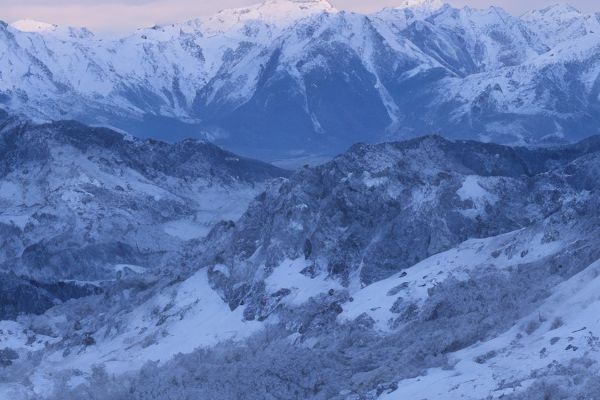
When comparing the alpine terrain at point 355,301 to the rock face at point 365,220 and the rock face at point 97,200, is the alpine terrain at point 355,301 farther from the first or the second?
the rock face at point 97,200

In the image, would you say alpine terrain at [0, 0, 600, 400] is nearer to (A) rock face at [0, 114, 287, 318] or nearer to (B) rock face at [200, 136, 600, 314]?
(B) rock face at [200, 136, 600, 314]

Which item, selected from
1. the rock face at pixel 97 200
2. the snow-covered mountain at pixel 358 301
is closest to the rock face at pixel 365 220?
the snow-covered mountain at pixel 358 301

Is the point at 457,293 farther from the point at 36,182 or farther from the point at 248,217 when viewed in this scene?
the point at 36,182

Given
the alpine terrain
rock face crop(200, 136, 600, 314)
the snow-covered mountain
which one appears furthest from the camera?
rock face crop(200, 136, 600, 314)

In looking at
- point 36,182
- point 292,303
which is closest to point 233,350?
point 292,303

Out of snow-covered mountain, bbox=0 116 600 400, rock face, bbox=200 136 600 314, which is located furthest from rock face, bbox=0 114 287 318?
rock face, bbox=200 136 600 314

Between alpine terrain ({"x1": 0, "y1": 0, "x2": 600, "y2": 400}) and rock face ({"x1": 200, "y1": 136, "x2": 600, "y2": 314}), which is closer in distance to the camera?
alpine terrain ({"x1": 0, "y1": 0, "x2": 600, "y2": 400})
